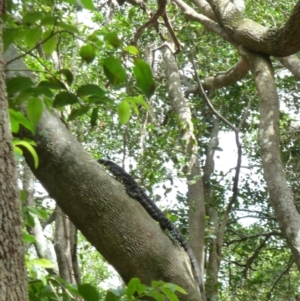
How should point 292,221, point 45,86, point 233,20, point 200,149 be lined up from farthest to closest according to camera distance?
point 200,149 → point 233,20 → point 292,221 → point 45,86

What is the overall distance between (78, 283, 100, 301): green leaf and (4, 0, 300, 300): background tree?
Answer: 305 millimetres

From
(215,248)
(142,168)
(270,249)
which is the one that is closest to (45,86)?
(142,168)

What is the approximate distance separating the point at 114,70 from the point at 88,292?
1.30 ft

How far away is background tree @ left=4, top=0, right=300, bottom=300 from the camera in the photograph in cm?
112

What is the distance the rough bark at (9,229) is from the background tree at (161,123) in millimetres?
311

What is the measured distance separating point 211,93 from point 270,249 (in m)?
2.15

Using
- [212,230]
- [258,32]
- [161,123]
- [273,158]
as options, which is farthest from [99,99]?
[161,123]

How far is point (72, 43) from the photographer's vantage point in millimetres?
5188

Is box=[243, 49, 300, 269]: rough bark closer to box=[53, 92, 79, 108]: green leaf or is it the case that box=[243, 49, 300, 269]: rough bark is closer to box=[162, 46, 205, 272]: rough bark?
box=[162, 46, 205, 272]: rough bark

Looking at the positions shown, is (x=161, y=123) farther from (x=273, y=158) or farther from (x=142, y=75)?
(x=142, y=75)

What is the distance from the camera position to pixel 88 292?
1.07 meters

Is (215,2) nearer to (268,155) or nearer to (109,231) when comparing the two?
(268,155)

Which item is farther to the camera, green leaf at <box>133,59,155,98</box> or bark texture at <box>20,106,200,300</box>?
bark texture at <box>20,106,200,300</box>

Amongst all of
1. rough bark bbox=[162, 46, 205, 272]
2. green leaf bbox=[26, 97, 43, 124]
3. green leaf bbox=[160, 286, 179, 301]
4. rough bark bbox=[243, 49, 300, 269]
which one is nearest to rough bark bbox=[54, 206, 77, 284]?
rough bark bbox=[162, 46, 205, 272]
